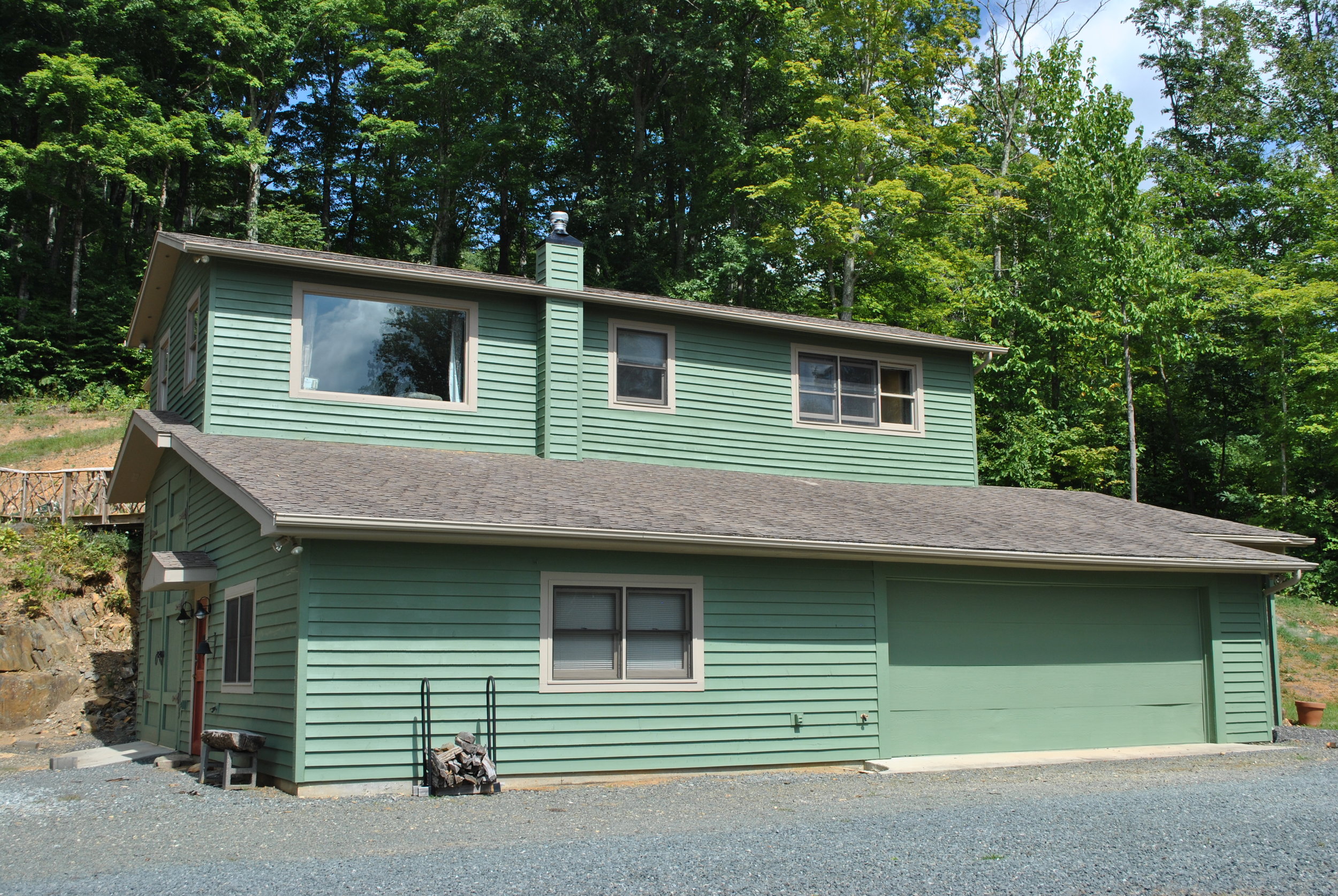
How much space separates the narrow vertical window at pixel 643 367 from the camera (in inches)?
556

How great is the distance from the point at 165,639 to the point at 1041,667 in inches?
440

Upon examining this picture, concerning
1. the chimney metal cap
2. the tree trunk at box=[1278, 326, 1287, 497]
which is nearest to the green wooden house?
the chimney metal cap

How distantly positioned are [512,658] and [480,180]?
26.1 metres

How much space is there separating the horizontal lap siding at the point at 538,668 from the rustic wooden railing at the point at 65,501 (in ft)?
39.6

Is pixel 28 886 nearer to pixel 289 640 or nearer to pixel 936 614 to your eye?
pixel 289 640

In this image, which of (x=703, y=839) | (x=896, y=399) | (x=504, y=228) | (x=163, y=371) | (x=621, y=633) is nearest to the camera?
(x=703, y=839)

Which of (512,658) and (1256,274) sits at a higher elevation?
(1256,274)

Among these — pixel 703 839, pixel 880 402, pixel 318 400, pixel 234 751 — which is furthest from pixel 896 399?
pixel 234 751

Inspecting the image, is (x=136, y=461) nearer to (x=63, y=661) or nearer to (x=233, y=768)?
(x=63, y=661)

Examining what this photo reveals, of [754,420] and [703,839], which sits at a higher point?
[754,420]

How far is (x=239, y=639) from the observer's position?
36.2 ft

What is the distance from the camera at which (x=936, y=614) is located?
12.2 meters

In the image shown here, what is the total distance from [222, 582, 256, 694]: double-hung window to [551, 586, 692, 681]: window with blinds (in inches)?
121

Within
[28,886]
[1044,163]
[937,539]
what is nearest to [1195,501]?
[1044,163]
